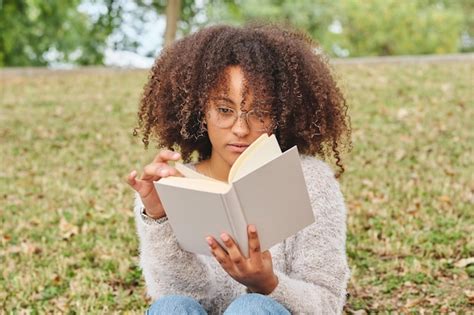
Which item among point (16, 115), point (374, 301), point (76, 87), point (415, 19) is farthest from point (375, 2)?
point (374, 301)

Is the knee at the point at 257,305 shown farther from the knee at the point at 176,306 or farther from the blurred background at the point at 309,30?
the blurred background at the point at 309,30

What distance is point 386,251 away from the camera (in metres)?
4.70

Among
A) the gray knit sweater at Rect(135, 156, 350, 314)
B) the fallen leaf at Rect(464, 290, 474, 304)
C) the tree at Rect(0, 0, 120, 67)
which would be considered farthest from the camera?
the tree at Rect(0, 0, 120, 67)

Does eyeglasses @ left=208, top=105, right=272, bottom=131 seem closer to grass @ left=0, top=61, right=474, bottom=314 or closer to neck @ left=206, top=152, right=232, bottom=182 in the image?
neck @ left=206, top=152, right=232, bottom=182

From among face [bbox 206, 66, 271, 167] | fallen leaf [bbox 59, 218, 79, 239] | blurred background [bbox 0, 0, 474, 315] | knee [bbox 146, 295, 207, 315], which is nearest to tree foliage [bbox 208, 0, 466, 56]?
blurred background [bbox 0, 0, 474, 315]

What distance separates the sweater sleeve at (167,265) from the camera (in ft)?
8.17

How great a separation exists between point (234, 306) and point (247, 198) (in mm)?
439

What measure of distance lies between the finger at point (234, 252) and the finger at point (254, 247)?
1.1 inches

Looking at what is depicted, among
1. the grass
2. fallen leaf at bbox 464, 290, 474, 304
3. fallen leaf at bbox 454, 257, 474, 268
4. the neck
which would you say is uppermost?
the neck

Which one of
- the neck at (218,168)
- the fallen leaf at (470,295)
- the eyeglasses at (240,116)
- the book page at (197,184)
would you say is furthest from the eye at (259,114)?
the fallen leaf at (470,295)

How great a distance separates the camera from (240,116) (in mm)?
2570

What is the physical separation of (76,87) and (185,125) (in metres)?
9.08

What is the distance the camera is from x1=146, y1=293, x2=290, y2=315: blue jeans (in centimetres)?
234

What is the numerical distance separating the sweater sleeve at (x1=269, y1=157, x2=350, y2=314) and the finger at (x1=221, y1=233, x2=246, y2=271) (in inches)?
9.1
